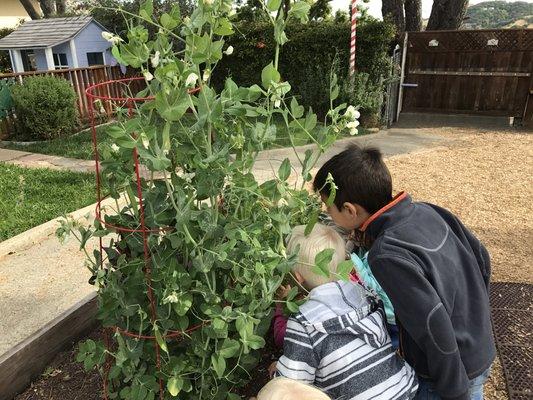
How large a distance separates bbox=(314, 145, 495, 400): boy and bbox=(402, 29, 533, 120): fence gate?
8.26 meters

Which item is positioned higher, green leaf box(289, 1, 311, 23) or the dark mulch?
green leaf box(289, 1, 311, 23)

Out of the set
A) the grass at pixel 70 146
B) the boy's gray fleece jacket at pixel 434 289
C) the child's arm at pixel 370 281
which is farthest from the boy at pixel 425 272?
the grass at pixel 70 146

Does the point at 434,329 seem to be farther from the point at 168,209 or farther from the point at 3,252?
the point at 3,252

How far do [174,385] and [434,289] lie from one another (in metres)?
0.96

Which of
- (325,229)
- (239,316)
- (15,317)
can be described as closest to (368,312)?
(325,229)

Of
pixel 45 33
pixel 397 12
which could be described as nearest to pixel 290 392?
pixel 397 12

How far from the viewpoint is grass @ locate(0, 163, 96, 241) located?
14.5 feet

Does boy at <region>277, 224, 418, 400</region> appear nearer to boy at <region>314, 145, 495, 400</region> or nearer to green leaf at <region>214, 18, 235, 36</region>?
boy at <region>314, 145, 495, 400</region>

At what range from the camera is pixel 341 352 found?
5.55 feet

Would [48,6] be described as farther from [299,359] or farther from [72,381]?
[299,359]

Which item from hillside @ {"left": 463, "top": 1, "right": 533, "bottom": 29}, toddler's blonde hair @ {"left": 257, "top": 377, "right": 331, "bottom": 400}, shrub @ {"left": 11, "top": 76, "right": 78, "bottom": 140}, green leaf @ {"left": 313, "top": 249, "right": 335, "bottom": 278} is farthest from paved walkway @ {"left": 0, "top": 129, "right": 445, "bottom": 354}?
hillside @ {"left": 463, "top": 1, "right": 533, "bottom": 29}

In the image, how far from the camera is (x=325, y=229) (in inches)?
77.0

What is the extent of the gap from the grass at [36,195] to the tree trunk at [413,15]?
9.11 meters

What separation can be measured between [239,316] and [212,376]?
1.69 feet
